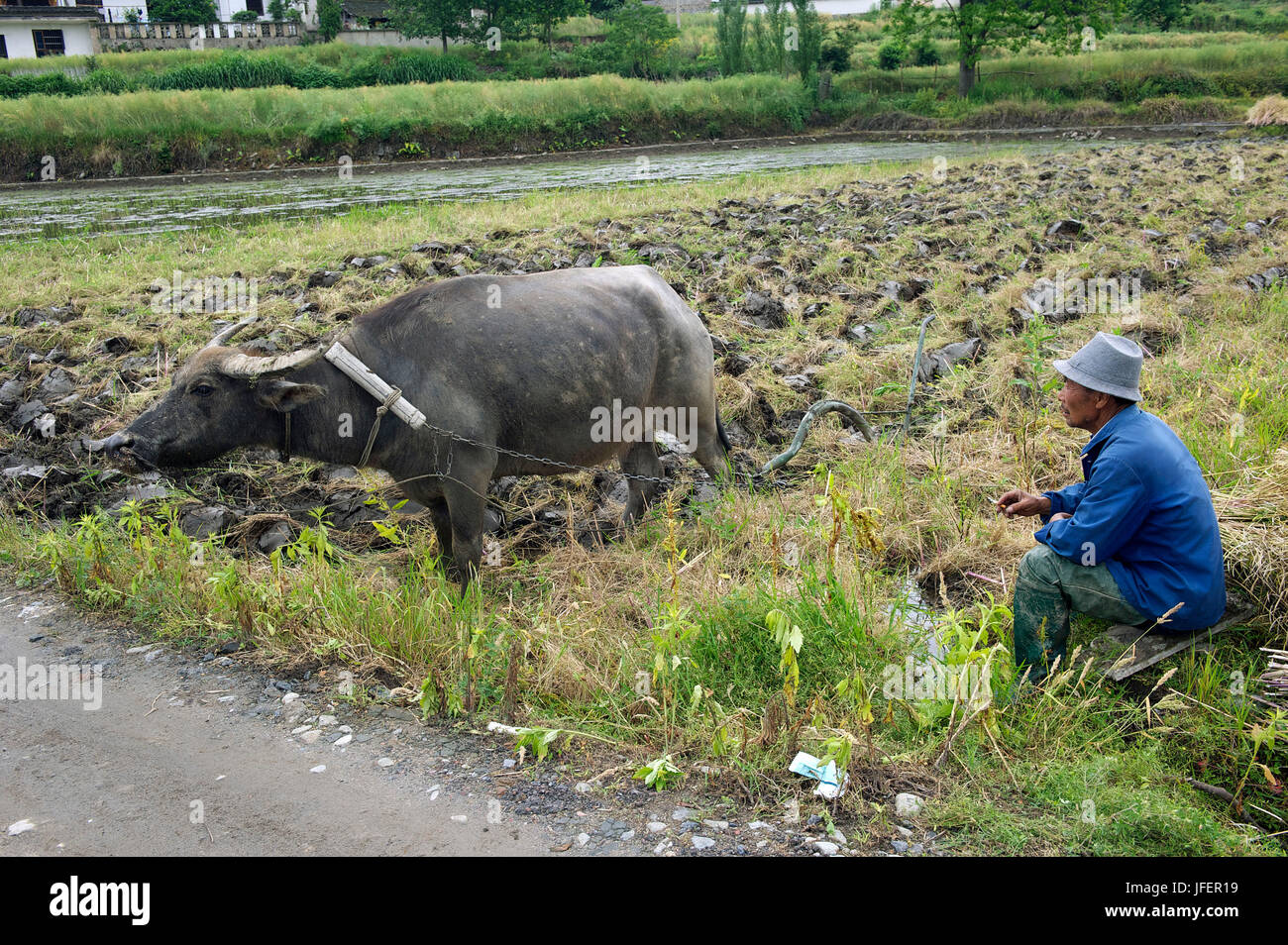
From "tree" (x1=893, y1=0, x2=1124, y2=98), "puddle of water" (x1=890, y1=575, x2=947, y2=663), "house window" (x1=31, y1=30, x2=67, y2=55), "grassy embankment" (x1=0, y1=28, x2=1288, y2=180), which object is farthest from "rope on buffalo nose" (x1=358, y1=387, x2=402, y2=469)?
"house window" (x1=31, y1=30, x2=67, y2=55)

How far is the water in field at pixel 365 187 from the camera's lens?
14.8m

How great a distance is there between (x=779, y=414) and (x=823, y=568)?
2695 millimetres

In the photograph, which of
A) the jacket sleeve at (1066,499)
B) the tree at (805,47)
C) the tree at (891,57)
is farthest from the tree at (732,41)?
the jacket sleeve at (1066,499)

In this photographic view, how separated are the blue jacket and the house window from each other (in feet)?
148

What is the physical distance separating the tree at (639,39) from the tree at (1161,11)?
21487 mm

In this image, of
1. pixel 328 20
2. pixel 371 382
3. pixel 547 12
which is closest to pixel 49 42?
pixel 328 20

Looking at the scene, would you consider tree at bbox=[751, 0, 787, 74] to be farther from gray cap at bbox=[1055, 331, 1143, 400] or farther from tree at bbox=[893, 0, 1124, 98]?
gray cap at bbox=[1055, 331, 1143, 400]

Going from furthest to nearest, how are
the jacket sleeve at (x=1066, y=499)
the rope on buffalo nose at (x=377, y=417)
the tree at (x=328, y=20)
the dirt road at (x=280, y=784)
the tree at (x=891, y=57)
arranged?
the tree at (x=328, y=20) → the tree at (x=891, y=57) → the rope on buffalo nose at (x=377, y=417) → the jacket sleeve at (x=1066, y=499) → the dirt road at (x=280, y=784)

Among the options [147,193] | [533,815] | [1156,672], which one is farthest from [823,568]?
[147,193]

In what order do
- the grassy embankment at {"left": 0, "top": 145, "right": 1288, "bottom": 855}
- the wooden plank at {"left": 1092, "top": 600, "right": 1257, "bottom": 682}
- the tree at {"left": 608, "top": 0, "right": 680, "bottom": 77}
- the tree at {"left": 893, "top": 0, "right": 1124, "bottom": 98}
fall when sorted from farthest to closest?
the tree at {"left": 608, "top": 0, "right": 680, "bottom": 77}
the tree at {"left": 893, "top": 0, "right": 1124, "bottom": 98}
the wooden plank at {"left": 1092, "top": 600, "right": 1257, "bottom": 682}
the grassy embankment at {"left": 0, "top": 145, "right": 1288, "bottom": 855}

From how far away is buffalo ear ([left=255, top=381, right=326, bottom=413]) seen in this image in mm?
4723

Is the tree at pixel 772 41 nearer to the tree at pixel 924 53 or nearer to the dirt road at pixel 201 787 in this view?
the tree at pixel 924 53

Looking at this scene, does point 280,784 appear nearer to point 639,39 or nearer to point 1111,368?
point 1111,368

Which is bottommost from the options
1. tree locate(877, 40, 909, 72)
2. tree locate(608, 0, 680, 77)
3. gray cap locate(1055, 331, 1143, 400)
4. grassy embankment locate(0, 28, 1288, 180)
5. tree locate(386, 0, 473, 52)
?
gray cap locate(1055, 331, 1143, 400)
